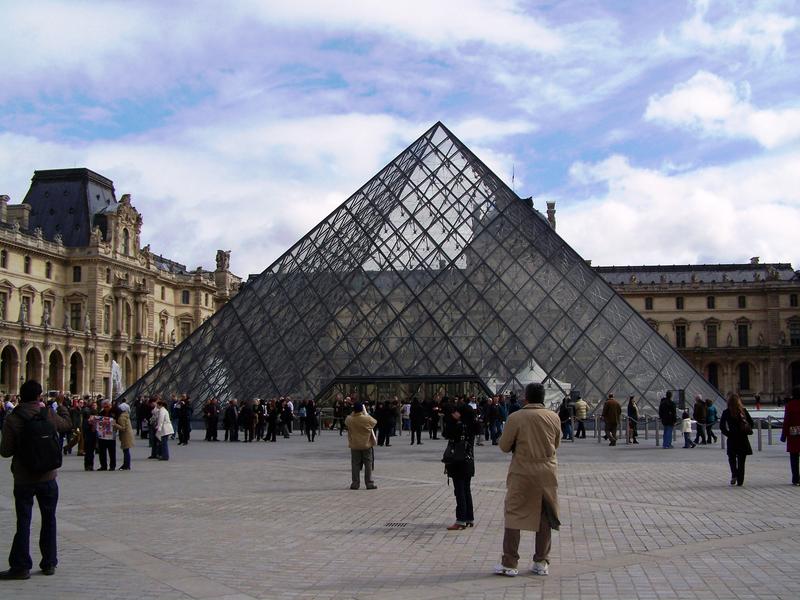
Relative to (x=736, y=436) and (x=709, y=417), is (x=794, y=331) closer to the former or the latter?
(x=709, y=417)

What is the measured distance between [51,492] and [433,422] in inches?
755

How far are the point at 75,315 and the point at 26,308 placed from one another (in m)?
5.86

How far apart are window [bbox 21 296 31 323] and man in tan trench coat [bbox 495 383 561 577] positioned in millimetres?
64416

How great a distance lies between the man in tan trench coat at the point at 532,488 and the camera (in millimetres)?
6762

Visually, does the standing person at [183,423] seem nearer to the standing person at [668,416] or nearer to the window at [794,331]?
the standing person at [668,416]

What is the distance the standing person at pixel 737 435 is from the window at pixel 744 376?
253ft

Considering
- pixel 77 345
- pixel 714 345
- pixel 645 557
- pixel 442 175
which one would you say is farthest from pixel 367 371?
pixel 714 345

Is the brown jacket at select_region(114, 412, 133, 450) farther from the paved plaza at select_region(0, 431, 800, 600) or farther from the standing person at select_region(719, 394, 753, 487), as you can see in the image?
the standing person at select_region(719, 394, 753, 487)

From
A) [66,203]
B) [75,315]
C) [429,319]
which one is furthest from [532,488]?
[66,203]

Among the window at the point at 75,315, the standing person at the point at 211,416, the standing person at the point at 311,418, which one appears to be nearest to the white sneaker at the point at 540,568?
the standing person at the point at 311,418

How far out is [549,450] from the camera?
690cm

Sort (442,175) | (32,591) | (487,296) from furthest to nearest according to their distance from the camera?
(442,175) → (487,296) → (32,591)

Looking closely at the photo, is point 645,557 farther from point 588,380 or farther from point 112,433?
point 588,380

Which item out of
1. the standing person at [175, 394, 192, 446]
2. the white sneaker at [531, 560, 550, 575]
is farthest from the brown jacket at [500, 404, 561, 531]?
the standing person at [175, 394, 192, 446]
